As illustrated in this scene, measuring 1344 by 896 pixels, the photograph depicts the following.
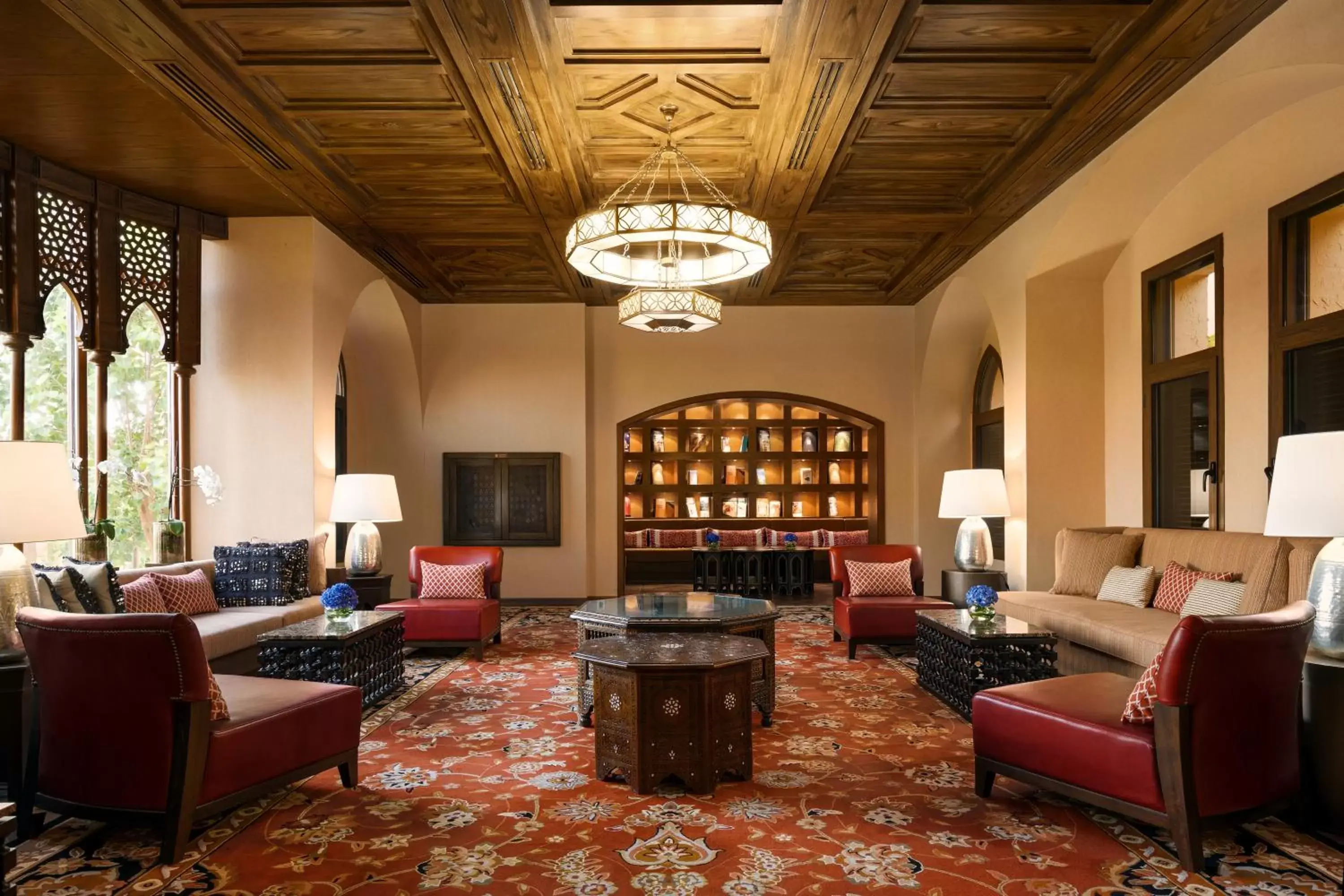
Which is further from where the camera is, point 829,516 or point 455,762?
point 829,516

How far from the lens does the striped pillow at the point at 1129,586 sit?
233 inches

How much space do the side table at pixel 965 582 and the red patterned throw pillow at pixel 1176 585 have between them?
63.5 inches

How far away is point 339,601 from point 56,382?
2.70m

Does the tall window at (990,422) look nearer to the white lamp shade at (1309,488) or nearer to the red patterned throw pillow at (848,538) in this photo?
the red patterned throw pillow at (848,538)

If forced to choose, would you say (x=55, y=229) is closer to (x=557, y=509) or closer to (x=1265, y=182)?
(x=557, y=509)

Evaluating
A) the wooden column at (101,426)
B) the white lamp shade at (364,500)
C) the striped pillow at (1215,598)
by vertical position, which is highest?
the wooden column at (101,426)

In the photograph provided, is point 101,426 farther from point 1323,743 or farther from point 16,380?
point 1323,743

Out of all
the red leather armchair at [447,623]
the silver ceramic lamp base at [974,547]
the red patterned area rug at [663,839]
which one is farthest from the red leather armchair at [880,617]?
the red leather armchair at [447,623]

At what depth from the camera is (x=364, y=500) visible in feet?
23.9

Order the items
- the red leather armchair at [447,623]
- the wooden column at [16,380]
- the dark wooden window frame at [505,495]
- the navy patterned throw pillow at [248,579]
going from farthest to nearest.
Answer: the dark wooden window frame at [505,495], the red leather armchair at [447,623], the navy patterned throw pillow at [248,579], the wooden column at [16,380]

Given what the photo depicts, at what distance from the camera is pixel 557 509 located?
1045 cm

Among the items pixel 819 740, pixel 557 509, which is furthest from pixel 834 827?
pixel 557 509

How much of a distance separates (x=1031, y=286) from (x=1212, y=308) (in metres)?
1.45

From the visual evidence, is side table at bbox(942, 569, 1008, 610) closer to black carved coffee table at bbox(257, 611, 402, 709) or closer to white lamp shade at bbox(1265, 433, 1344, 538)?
white lamp shade at bbox(1265, 433, 1344, 538)
